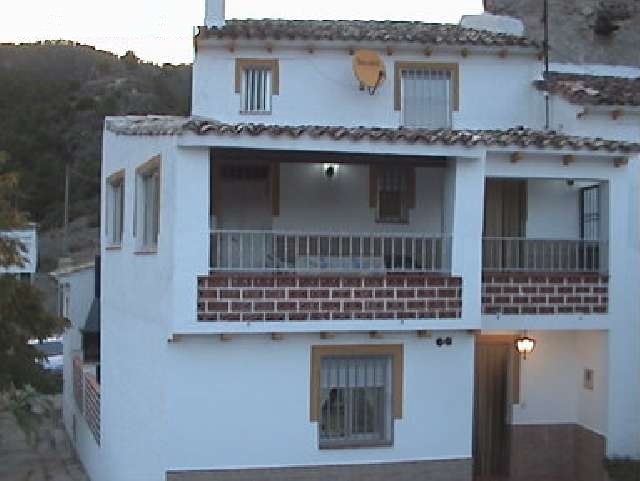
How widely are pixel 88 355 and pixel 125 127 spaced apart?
29.0 ft

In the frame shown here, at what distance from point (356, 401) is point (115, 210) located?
6506 mm

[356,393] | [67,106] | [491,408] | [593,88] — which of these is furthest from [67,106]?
[356,393]

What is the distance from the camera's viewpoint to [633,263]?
14.5m

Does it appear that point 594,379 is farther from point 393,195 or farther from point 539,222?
point 393,195

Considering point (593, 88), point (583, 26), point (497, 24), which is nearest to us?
point (593, 88)

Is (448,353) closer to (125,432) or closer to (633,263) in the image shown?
(633,263)

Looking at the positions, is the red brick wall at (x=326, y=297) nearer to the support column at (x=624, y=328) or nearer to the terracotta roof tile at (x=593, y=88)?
the support column at (x=624, y=328)

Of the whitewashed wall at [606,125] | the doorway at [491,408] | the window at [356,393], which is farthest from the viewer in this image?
the whitewashed wall at [606,125]

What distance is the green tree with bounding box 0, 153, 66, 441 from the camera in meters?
18.4

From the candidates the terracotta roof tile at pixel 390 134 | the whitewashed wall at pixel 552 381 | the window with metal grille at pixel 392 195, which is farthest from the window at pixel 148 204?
the whitewashed wall at pixel 552 381

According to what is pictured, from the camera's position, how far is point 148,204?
14203mm

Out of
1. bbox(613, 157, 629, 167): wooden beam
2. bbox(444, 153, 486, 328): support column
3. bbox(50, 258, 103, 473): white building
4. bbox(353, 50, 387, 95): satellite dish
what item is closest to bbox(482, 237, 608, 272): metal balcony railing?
bbox(613, 157, 629, 167): wooden beam

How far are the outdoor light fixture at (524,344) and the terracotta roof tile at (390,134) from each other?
3.23 m

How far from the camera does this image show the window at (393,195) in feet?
53.6
